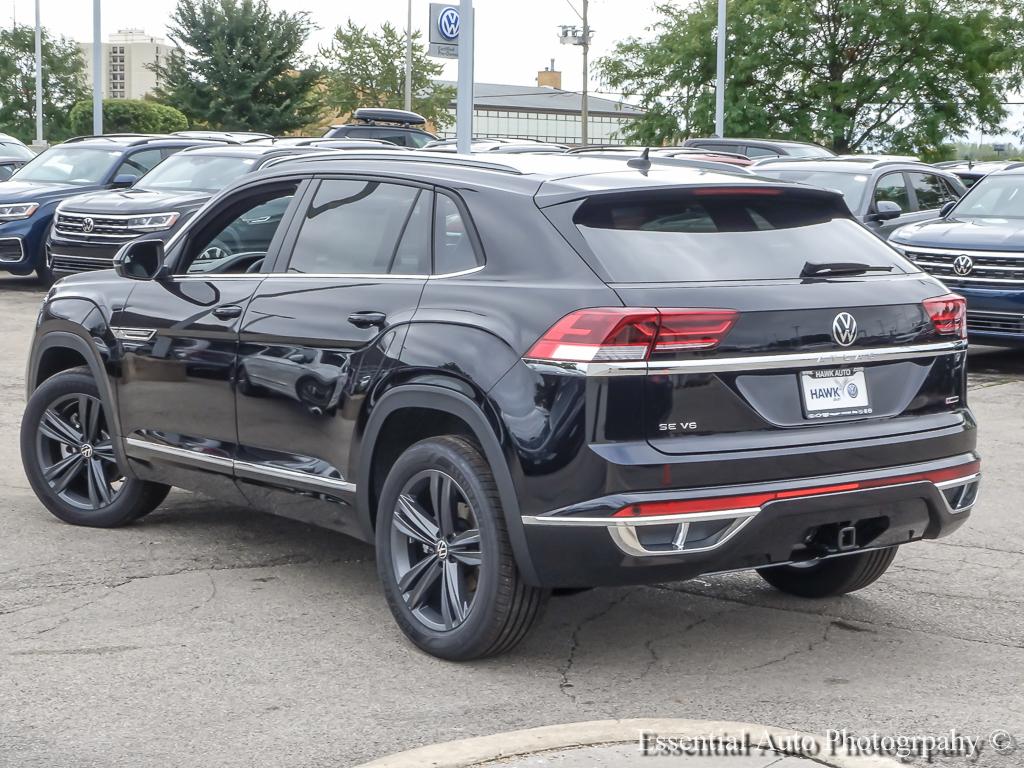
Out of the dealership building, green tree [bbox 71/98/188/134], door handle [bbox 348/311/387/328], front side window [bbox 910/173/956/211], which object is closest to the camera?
door handle [bbox 348/311/387/328]

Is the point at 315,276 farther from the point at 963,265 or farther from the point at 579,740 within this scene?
the point at 963,265

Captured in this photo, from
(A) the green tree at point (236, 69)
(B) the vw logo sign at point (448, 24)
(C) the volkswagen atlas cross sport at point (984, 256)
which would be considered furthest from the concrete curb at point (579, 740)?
(A) the green tree at point (236, 69)

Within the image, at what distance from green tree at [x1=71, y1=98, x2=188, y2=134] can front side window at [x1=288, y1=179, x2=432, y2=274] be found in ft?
150

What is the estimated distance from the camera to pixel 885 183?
53.3ft

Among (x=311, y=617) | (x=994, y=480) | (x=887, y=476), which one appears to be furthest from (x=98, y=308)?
(x=994, y=480)

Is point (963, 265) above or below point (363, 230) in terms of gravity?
below

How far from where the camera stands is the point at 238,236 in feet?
21.1

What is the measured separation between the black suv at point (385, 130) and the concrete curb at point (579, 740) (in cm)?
1937

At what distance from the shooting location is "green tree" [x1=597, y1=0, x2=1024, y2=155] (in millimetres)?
43125

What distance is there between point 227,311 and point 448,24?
11890 millimetres

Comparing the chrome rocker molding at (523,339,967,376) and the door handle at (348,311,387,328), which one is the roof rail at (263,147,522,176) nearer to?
the door handle at (348,311,387,328)

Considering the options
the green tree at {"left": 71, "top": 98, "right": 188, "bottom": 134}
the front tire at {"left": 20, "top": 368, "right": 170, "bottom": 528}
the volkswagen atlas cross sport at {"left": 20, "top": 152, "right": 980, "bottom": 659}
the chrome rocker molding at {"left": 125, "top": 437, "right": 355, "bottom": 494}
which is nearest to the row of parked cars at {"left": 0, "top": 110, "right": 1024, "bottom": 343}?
the front tire at {"left": 20, "top": 368, "right": 170, "bottom": 528}

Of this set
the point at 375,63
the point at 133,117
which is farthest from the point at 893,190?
the point at 375,63

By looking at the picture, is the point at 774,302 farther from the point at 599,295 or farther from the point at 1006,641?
the point at 1006,641
